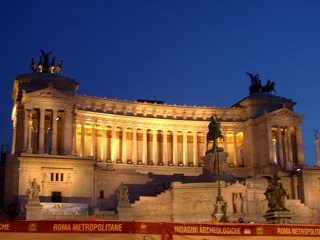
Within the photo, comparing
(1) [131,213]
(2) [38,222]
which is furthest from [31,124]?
(2) [38,222]

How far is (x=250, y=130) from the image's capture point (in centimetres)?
9256

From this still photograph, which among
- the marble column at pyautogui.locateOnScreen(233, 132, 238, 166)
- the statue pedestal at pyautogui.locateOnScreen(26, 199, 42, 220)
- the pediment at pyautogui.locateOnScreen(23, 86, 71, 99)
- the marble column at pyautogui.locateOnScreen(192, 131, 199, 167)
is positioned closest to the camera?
the statue pedestal at pyautogui.locateOnScreen(26, 199, 42, 220)

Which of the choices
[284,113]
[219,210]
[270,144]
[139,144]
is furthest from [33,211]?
[284,113]

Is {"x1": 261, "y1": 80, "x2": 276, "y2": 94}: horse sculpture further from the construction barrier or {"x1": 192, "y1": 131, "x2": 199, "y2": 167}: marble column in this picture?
the construction barrier

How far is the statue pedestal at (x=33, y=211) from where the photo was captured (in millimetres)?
52312

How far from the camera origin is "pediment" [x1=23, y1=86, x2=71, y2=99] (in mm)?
74500

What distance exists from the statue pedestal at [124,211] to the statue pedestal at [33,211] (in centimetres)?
861

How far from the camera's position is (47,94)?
7525cm

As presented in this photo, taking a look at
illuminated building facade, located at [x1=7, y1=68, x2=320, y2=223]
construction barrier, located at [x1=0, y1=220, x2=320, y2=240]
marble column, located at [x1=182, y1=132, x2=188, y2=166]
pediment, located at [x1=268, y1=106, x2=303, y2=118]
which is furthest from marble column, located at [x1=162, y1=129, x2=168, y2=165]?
construction barrier, located at [x1=0, y1=220, x2=320, y2=240]

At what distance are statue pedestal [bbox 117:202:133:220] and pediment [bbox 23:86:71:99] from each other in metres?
26.5

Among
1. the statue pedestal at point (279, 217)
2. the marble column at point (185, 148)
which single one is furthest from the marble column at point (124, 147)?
the statue pedestal at point (279, 217)

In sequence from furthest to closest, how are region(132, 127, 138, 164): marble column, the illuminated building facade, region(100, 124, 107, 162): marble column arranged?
1. region(132, 127, 138, 164): marble column
2. region(100, 124, 107, 162): marble column
3. the illuminated building facade

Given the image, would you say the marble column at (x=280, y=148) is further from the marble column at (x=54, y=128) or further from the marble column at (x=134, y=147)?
the marble column at (x=54, y=128)

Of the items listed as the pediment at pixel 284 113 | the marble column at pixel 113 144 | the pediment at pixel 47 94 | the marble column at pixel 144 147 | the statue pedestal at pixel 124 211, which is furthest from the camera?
the pediment at pixel 284 113
